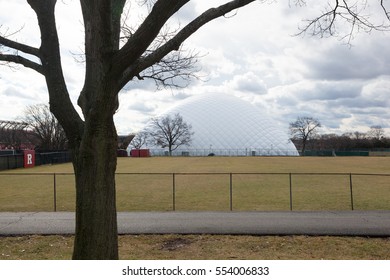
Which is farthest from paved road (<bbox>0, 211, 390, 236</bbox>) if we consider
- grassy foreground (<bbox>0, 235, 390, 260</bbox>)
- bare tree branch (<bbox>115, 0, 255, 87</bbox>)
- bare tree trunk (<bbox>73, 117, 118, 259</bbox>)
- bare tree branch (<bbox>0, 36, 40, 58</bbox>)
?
bare tree branch (<bbox>115, 0, 255, 87</bbox>)

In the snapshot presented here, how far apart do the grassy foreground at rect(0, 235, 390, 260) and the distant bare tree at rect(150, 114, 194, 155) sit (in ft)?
304

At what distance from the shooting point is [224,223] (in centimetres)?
1170

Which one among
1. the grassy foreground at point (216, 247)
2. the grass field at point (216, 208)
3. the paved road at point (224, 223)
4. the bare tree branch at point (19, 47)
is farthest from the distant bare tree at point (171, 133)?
the bare tree branch at point (19, 47)

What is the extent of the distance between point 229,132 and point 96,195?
3731 inches

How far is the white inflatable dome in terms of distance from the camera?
324ft

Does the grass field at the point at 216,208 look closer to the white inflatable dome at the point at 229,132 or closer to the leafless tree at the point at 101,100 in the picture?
the leafless tree at the point at 101,100

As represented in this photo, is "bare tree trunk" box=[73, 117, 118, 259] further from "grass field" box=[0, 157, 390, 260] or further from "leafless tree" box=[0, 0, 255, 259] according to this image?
"grass field" box=[0, 157, 390, 260]

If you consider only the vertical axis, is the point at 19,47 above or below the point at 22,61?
above

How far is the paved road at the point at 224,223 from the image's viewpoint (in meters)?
10.7

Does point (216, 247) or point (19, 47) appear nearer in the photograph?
point (19, 47)

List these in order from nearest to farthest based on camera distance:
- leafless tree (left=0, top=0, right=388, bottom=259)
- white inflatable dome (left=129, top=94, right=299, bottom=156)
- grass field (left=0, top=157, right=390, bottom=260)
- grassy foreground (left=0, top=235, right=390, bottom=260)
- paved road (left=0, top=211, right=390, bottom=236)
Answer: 1. leafless tree (left=0, top=0, right=388, bottom=259)
2. grassy foreground (left=0, top=235, right=390, bottom=260)
3. grass field (left=0, top=157, right=390, bottom=260)
4. paved road (left=0, top=211, right=390, bottom=236)
5. white inflatable dome (left=129, top=94, right=299, bottom=156)

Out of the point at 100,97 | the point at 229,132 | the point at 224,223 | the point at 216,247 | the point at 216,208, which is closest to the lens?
the point at 100,97

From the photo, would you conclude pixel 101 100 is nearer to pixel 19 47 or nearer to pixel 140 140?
pixel 19 47

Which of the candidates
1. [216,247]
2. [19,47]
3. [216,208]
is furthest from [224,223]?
[19,47]
